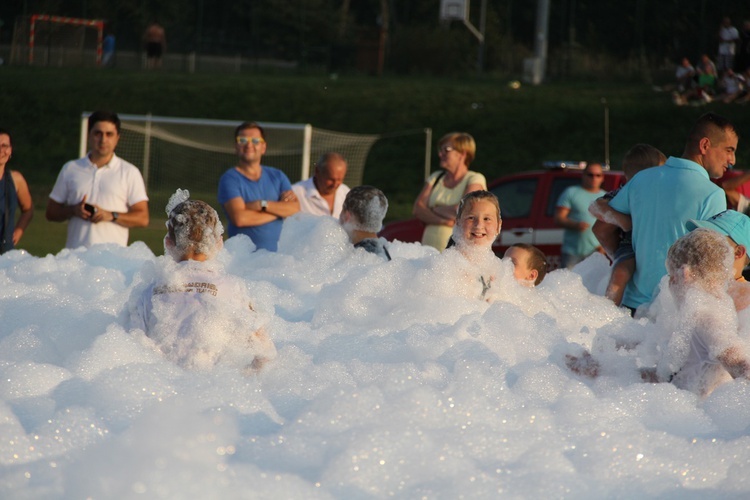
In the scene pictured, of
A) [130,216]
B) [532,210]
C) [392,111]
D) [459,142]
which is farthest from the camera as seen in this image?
[392,111]

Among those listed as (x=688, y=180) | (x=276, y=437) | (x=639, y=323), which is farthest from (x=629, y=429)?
(x=688, y=180)

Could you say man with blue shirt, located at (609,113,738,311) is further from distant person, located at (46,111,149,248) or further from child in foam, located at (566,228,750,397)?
distant person, located at (46,111,149,248)

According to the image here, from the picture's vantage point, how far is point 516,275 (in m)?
6.01

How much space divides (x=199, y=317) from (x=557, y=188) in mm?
8439

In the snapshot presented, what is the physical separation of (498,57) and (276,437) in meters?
36.1

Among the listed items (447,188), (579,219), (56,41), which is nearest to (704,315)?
(447,188)

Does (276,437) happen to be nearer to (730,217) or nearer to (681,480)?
(681,480)

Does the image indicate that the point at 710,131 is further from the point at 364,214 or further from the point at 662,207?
the point at 364,214

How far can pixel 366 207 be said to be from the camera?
6504 millimetres

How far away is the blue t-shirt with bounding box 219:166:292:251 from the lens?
316 inches

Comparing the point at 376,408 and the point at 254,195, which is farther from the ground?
the point at 254,195

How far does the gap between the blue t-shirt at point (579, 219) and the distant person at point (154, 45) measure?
28953 mm

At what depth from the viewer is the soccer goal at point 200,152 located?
1939cm

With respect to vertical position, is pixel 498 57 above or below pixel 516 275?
above
